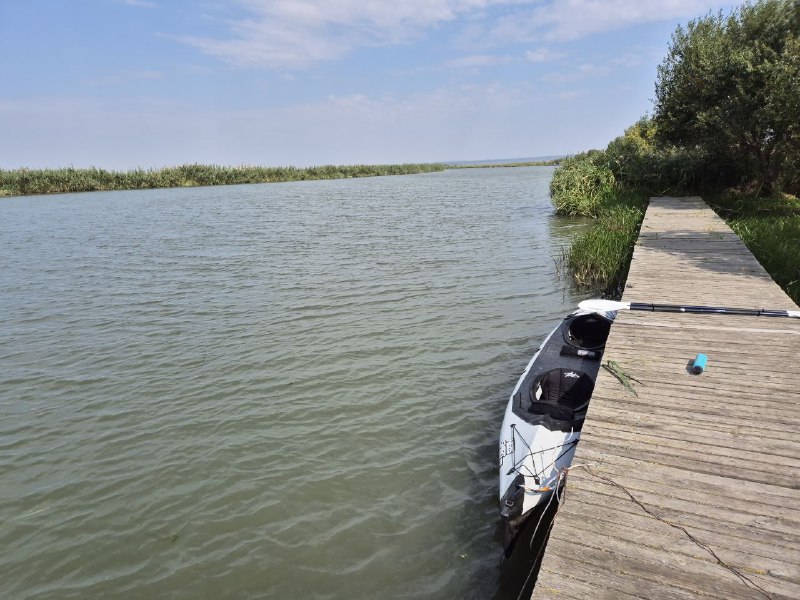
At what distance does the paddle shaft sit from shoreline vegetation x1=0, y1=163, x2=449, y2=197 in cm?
6137

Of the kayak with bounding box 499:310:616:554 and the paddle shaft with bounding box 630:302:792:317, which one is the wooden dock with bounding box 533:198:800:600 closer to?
the paddle shaft with bounding box 630:302:792:317

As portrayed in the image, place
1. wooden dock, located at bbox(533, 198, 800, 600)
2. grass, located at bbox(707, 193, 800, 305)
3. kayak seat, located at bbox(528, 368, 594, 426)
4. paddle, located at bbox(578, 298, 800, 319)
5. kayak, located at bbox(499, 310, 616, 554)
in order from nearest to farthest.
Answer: wooden dock, located at bbox(533, 198, 800, 600)
kayak, located at bbox(499, 310, 616, 554)
kayak seat, located at bbox(528, 368, 594, 426)
paddle, located at bbox(578, 298, 800, 319)
grass, located at bbox(707, 193, 800, 305)

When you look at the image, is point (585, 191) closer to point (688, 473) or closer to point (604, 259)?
point (604, 259)

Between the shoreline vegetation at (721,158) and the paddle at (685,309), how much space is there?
2559 millimetres

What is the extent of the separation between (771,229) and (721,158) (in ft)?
32.5

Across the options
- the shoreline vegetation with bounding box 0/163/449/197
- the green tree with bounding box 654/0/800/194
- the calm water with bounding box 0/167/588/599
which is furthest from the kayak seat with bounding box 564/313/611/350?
the shoreline vegetation with bounding box 0/163/449/197

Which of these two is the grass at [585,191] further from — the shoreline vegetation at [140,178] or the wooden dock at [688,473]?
the shoreline vegetation at [140,178]

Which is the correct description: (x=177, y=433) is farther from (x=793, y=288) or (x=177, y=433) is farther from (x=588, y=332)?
(x=793, y=288)

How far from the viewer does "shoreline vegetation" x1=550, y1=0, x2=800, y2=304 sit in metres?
12.6

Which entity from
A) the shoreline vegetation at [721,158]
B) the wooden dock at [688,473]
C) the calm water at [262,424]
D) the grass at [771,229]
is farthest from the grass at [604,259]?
the wooden dock at [688,473]

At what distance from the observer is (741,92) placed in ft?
49.1

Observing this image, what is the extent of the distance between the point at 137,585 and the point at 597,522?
4.07 metres

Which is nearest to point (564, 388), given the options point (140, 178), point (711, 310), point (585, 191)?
point (711, 310)

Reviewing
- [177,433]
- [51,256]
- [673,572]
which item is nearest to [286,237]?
[51,256]
